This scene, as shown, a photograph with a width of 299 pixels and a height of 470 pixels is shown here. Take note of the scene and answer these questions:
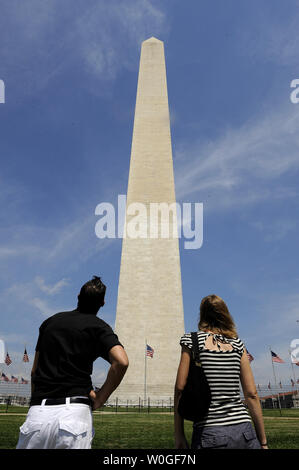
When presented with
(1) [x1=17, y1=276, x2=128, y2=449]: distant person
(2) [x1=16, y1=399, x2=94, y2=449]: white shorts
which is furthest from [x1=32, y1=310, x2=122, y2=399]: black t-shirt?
(2) [x1=16, y1=399, x2=94, y2=449]: white shorts

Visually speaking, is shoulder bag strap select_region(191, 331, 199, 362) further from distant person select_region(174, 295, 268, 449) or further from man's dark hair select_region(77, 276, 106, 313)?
man's dark hair select_region(77, 276, 106, 313)

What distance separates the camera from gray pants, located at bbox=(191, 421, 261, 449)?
2.78 metres

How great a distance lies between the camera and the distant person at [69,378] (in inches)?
104

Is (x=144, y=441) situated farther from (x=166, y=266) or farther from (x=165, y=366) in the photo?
(x=166, y=266)

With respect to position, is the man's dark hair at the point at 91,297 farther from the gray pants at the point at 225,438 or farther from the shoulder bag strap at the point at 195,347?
the gray pants at the point at 225,438

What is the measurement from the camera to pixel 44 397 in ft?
9.05

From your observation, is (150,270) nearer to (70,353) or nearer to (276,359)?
(276,359)

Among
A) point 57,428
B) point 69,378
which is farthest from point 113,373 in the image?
point 57,428

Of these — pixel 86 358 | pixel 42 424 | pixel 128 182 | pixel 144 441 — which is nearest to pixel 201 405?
pixel 86 358

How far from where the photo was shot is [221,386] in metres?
2.96

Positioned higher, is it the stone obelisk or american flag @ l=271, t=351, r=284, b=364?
the stone obelisk

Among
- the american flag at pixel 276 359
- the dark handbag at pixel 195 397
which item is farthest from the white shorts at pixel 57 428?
the american flag at pixel 276 359

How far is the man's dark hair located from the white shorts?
2.30ft
